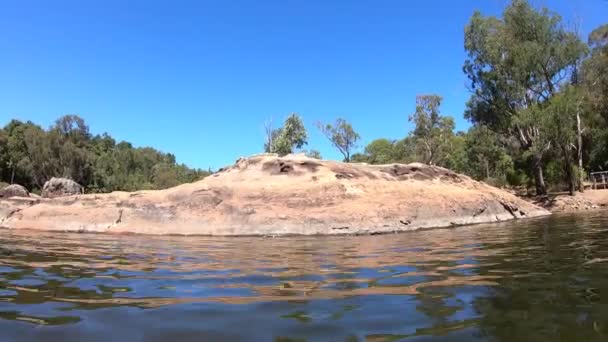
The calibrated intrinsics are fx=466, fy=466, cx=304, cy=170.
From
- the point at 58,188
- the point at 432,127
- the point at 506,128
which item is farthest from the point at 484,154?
the point at 58,188

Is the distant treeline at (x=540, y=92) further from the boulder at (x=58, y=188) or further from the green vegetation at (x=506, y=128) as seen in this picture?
the boulder at (x=58, y=188)

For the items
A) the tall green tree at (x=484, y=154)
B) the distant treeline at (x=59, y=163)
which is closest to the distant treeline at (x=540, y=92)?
the tall green tree at (x=484, y=154)

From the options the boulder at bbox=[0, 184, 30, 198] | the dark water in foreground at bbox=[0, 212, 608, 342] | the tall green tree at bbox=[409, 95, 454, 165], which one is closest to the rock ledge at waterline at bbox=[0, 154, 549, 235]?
the boulder at bbox=[0, 184, 30, 198]

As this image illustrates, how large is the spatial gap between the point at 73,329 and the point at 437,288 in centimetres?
295

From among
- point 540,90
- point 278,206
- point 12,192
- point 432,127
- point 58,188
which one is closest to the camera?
point 278,206

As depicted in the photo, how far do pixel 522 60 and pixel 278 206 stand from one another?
2075cm

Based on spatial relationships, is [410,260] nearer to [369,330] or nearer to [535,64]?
[369,330]

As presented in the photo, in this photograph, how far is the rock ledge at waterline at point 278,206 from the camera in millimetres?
12445

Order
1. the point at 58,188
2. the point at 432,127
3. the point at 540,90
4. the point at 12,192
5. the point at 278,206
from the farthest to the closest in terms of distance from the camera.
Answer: the point at 432,127
the point at 540,90
the point at 58,188
the point at 12,192
the point at 278,206

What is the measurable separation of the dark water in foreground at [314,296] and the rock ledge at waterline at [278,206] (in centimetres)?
537

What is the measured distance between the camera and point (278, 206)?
1327 centimetres

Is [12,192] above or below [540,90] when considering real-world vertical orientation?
below

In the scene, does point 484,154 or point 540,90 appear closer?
point 540,90

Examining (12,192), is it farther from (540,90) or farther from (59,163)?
(59,163)
